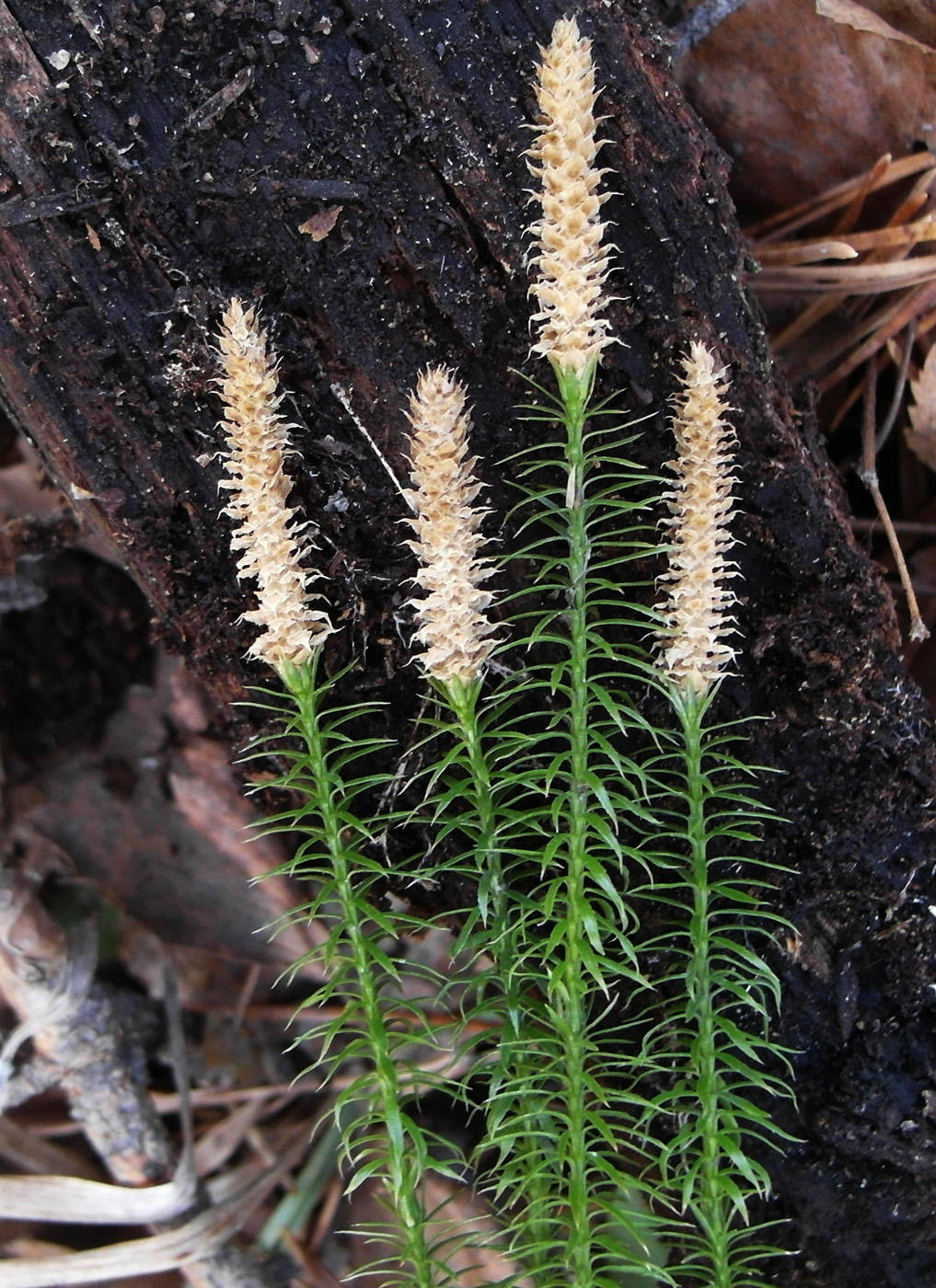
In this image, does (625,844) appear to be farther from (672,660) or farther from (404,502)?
(404,502)

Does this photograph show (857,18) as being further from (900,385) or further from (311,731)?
(311,731)

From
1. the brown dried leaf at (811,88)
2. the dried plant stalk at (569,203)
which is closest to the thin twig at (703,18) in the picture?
the brown dried leaf at (811,88)

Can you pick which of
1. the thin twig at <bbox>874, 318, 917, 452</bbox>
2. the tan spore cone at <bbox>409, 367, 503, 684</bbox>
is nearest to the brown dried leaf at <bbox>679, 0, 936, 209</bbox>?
the thin twig at <bbox>874, 318, 917, 452</bbox>

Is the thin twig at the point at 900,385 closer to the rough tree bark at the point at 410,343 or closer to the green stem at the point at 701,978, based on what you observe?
the rough tree bark at the point at 410,343

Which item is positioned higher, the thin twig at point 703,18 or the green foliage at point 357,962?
the thin twig at point 703,18

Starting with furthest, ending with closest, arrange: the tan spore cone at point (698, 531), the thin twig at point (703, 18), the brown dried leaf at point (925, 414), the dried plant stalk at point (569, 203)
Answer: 1. the brown dried leaf at point (925, 414)
2. the thin twig at point (703, 18)
3. the tan spore cone at point (698, 531)
4. the dried plant stalk at point (569, 203)
